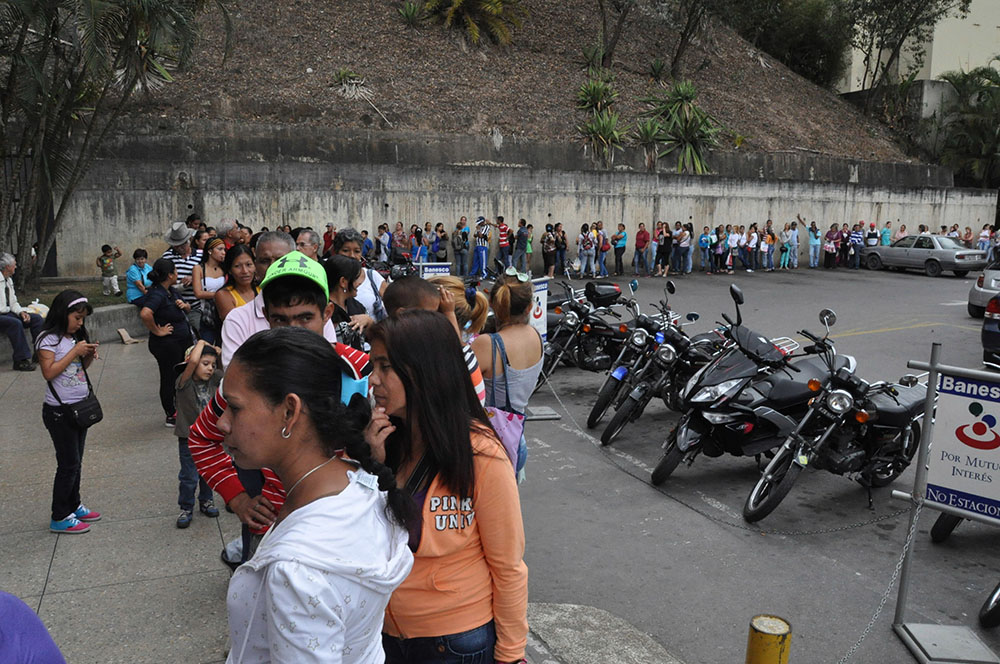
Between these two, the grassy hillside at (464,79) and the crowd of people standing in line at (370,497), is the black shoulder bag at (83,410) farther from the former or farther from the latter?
the grassy hillside at (464,79)

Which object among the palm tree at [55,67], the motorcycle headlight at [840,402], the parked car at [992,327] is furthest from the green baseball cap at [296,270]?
the parked car at [992,327]

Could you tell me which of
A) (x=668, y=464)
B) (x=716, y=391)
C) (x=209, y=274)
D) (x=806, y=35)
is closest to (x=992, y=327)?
(x=716, y=391)

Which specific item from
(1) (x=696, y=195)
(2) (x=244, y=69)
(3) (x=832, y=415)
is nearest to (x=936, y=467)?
(3) (x=832, y=415)

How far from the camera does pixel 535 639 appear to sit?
13.2 feet

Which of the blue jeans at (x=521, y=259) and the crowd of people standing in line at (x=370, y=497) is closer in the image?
the crowd of people standing in line at (x=370, y=497)

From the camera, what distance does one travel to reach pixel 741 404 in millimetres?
6141

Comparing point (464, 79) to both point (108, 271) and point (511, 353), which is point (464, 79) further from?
point (511, 353)

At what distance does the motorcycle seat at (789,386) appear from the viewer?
625 cm

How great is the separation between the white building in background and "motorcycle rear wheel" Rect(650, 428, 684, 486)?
45.3 meters

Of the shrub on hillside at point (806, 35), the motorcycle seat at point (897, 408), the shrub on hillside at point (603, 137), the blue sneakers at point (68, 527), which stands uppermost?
the shrub on hillside at point (806, 35)

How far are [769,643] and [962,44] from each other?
50.9 meters

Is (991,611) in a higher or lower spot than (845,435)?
lower

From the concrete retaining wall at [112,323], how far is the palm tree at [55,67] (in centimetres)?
242

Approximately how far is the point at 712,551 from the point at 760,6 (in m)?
38.1
